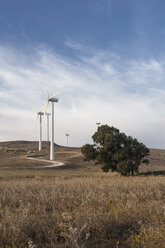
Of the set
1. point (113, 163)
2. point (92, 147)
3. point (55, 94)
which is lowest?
point (113, 163)

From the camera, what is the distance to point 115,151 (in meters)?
46.5

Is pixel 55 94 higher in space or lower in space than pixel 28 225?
higher

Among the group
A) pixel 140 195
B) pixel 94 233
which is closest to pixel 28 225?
pixel 94 233

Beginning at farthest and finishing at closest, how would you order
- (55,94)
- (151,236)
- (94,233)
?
(55,94), (94,233), (151,236)

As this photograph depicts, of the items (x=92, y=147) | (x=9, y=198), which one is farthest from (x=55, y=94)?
(x=9, y=198)

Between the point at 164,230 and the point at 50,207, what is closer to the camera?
the point at 164,230

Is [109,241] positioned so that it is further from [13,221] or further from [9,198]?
[9,198]

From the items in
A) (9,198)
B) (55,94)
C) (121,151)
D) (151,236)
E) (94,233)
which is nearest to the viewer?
(151,236)

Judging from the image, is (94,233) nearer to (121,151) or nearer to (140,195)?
(140,195)

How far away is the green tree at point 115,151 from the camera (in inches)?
1746

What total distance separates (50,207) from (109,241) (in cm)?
338

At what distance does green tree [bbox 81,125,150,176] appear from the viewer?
4434 centimetres

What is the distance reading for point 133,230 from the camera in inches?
209

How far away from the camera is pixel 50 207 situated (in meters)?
7.66
